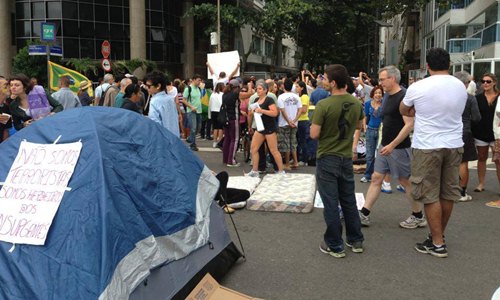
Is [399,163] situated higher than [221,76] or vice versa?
[221,76]

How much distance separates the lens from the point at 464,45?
32.3 m

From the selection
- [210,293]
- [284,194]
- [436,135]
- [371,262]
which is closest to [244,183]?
[284,194]

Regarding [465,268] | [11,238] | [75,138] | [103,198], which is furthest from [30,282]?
[465,268]

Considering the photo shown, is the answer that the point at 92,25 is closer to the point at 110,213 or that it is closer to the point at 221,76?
the point at 221,76

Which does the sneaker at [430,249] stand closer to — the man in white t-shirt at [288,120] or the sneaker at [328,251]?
the sneaker at [328,251]

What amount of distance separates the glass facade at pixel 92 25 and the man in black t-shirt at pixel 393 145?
29811 millimetres

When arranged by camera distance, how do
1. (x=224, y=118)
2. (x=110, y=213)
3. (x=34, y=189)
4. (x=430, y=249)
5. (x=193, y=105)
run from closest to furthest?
(x=110, y=213) < (x=34, y=189) < (x=430, y=249) < (x=224, y=118) < (x=193, y=105)

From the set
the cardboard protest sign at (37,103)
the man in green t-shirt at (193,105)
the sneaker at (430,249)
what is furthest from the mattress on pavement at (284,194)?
the man in green t-shirt at (193,105)

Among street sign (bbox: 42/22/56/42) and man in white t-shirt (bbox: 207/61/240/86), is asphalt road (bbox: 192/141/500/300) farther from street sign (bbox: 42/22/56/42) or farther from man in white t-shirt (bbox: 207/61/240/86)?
street sign (bbox: 42/22/56/42)

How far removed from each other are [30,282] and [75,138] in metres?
1.03

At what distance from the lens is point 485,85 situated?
23.9 ft

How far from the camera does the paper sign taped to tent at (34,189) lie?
320 cm

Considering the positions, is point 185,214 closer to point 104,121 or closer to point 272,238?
point 104,121

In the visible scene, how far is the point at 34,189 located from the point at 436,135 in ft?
11.6
